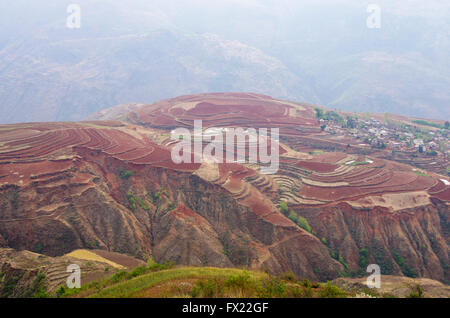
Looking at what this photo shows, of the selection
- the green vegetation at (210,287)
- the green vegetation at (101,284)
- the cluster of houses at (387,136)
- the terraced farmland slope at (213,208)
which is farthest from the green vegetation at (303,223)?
the cluster of houses at (387,136)

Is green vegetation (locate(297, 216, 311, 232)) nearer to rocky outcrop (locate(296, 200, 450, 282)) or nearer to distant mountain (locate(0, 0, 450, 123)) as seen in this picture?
rocky outcrop (locate(296, 200, 450, 282))

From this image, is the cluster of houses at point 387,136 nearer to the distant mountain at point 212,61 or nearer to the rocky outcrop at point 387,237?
the rocky outcrop at point 387,237

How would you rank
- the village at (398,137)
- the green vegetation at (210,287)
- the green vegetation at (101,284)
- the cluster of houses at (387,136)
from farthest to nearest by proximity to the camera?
the cluster of houses at (387,136) → the village at (398,137) → the green vegetation at (101,284) → the green vegetation at (210,287)

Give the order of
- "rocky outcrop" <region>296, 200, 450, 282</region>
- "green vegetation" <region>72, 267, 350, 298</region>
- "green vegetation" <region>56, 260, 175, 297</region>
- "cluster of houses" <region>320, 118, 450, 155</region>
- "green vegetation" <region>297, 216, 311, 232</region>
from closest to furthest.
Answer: "green vegetation" <region>72, 267, 350, 298</region>, "green vegetation" <region>56, 260, 175, 297</region>, "rocky outcrop" <region>296, 200, 450, 282</region>, "green vegetation" <region>297, 216, 311, 232</region>, "cluster of houses" <region>320, 118, 450, 155</region>

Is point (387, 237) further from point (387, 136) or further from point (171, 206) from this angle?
point (387, 136)

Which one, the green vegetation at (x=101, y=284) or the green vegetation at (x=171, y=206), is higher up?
the green vegetation at (x=171, y=206)

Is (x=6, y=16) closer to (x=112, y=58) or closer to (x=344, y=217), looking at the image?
(x=112, y=58)

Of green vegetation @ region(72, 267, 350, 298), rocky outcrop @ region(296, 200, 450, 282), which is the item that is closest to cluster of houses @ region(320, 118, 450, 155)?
rocky outcrop @ region(296, 200, 450, 282)
